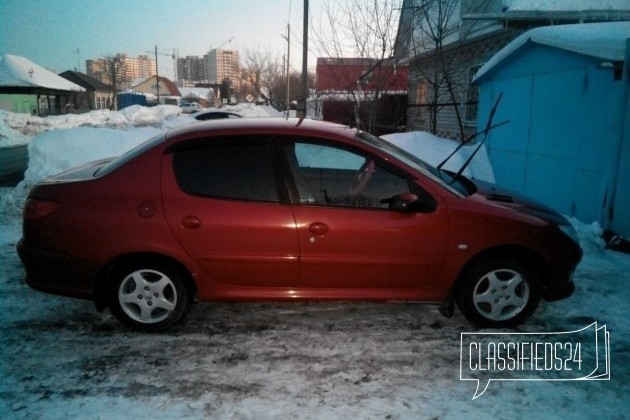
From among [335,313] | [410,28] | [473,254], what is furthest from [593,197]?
[410,28]

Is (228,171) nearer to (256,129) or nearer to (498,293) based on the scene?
(256,129)

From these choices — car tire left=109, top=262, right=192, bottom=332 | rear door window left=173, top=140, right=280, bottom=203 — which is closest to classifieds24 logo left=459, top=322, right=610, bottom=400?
rear door window left=173, top=140, right=280, bottom=203

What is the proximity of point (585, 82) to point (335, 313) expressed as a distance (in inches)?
193

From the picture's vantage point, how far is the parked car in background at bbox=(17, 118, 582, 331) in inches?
134

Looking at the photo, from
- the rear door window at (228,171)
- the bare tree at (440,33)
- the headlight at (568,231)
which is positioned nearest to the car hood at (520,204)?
the headlight at (568,231)

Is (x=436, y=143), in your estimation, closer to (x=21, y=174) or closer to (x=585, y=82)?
(x=585, y=82)

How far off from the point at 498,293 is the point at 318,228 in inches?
60.6

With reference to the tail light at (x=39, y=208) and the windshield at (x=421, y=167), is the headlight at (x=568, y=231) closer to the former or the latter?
the windshield at (x=421, y=167)

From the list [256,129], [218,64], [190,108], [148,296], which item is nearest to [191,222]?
[148,296]

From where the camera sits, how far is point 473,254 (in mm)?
3557

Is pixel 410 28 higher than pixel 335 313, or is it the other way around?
pixel 410 28

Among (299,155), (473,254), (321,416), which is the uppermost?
(299,155)

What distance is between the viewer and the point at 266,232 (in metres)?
3.42

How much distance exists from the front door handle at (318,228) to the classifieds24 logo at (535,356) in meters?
1.35
